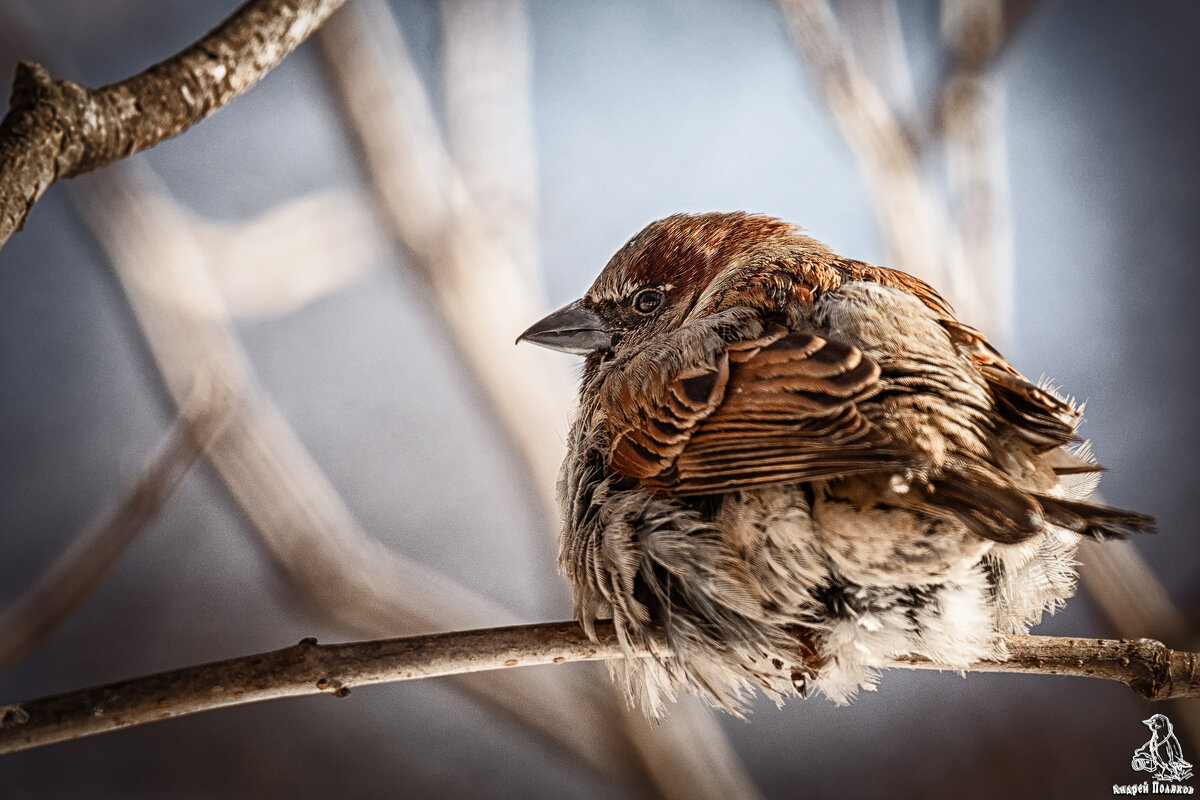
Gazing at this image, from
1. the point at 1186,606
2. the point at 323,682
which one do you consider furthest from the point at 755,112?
the point at 323,682

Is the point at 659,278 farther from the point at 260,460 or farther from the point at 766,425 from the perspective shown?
the point at 260,460

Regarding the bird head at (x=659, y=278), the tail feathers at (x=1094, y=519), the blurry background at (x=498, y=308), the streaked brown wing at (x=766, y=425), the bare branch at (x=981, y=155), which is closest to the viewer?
the tail feathers at (x=1094, y=519)

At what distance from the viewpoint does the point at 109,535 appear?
1830 mm

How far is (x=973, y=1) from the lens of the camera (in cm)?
207

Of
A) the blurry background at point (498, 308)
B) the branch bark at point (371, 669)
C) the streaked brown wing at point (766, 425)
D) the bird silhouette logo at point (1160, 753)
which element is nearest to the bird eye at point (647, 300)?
the streaked brown wing at point (766, 425)

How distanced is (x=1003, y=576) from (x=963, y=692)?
3.44 ft

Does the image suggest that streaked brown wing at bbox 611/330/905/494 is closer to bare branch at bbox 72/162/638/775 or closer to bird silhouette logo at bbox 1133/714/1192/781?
bare branch at bbox 72/162/638/775

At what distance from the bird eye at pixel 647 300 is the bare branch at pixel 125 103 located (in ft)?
1.95

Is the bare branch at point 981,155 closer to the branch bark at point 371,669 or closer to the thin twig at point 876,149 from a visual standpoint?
the thin twig at point 876,149

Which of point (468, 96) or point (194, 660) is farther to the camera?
point (468, 96)

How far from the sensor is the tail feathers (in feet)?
2.57

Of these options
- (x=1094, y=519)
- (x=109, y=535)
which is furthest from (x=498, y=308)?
(x=1094, y=519)

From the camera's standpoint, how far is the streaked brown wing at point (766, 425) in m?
0.93

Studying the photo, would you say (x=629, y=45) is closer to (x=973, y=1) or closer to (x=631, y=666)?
(x=973, y=1)
